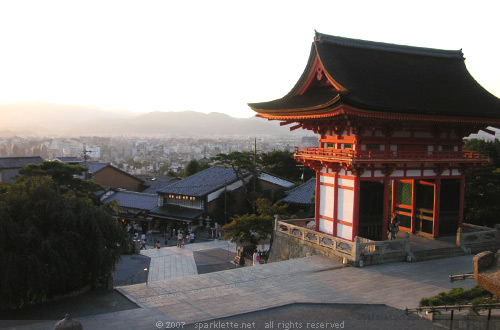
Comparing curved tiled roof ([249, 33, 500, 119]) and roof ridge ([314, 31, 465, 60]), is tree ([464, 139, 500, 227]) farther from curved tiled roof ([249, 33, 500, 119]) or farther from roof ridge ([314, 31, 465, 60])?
roof ridge ([314, 31, 465, 60])

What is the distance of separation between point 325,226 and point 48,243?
41.8 ft

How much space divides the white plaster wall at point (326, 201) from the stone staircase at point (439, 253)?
4.28 meters

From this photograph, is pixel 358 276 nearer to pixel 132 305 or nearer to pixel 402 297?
pixel 402 297

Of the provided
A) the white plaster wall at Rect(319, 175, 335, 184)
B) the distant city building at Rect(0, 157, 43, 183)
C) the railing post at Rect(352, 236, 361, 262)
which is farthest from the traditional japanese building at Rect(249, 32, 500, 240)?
the distant city building at Rect(0, 157, 43, 183)

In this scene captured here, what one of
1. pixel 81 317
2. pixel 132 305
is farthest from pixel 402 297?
pixel 81 317

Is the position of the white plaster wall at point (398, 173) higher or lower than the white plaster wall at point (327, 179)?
higher

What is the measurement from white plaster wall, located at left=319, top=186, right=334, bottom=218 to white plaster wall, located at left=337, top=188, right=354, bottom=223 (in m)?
0.58

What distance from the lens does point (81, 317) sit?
42.3 ft

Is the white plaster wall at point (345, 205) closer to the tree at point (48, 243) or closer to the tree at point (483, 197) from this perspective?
the tree at point (48, 243)

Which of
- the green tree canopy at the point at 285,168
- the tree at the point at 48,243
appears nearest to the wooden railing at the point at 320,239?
the tree at the point at 48,243

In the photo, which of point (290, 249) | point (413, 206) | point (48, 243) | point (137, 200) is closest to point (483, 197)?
point (413, 206)

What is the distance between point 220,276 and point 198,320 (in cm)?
452

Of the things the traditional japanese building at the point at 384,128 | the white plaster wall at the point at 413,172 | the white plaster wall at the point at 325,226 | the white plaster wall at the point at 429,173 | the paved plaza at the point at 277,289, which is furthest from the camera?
the white plaster wall at the point at 429,173

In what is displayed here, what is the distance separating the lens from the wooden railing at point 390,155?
1895 cm
